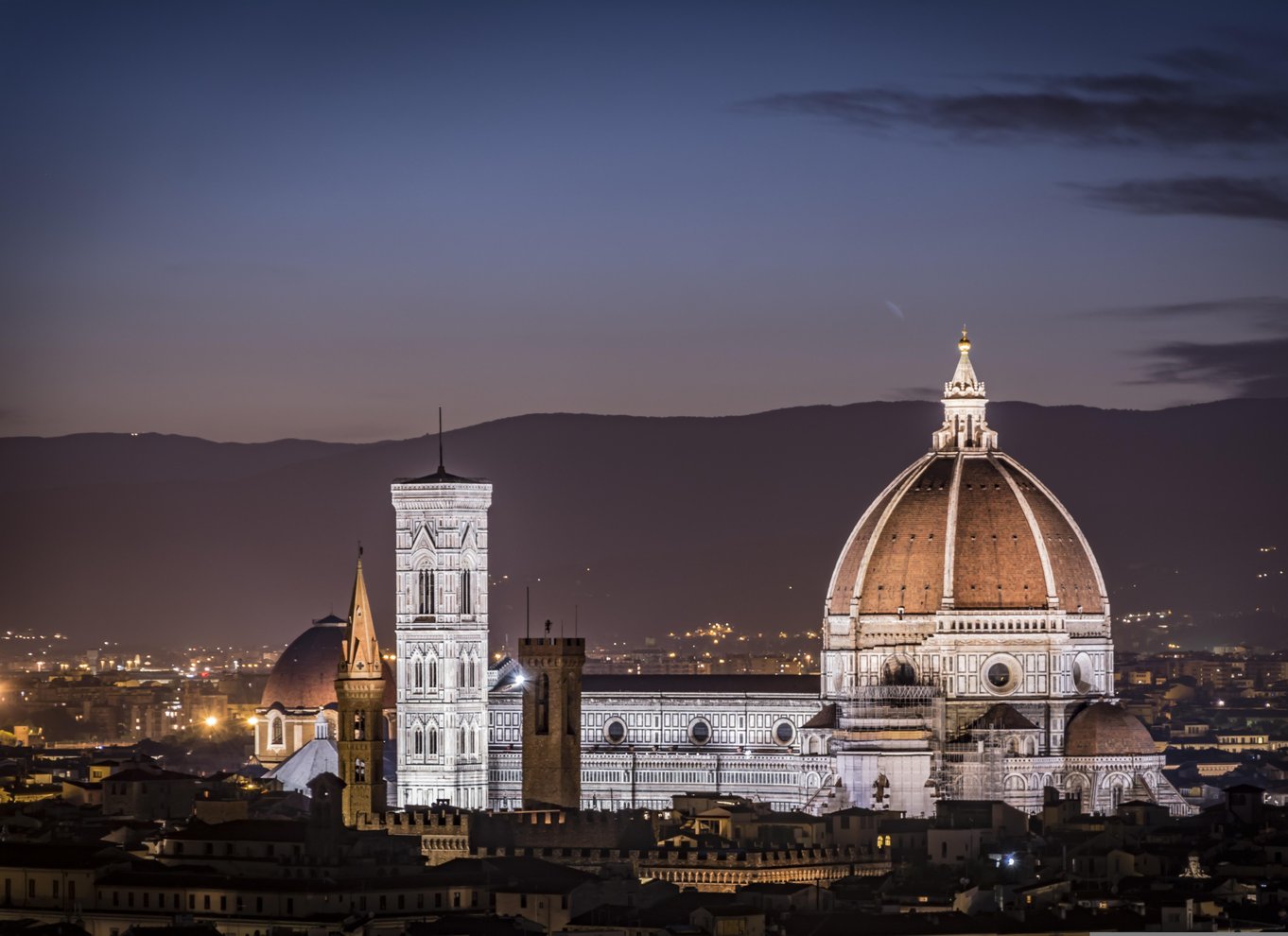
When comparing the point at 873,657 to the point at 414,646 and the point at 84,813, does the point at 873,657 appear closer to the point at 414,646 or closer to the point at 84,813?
the point at 414,646

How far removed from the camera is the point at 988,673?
139375 mm

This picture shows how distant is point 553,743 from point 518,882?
30.8 m

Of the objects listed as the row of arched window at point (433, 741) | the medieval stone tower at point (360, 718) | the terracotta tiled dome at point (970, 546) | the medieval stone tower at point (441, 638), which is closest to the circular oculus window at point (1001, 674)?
the terracotta tiled dome at point (970, 546)

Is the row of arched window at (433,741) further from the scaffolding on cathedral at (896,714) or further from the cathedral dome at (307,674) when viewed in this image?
the cathedral dome at (307,674)

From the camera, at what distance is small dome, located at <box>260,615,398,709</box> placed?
172 meters

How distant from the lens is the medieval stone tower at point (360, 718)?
127250 millimetres

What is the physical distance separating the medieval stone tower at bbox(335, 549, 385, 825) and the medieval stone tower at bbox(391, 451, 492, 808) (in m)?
4.88

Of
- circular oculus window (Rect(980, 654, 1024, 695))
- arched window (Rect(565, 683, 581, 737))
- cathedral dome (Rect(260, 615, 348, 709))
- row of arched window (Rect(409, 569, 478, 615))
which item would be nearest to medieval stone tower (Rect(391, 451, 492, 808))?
row of arched window (Rect(409, 569, 478, 615))

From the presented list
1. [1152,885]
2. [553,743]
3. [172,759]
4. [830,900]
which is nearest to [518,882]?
[830,900]

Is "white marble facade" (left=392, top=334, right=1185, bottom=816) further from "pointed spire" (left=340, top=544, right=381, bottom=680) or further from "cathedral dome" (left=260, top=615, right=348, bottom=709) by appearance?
"cathedral dome" (left=260, top=615, right=348, bottom=709)

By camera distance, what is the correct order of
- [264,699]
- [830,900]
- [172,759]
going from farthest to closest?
[172,759] < [264,699] < [830,900]

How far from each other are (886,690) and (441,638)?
535 inches

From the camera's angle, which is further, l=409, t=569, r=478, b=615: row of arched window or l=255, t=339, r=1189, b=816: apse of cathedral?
l=409, t=569, r=478, b=615: row of arched window

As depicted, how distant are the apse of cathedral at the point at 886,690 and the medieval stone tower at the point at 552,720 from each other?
0.75 ft
